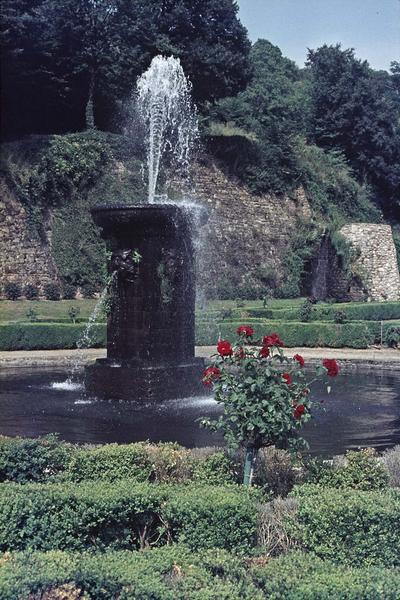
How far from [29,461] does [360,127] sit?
127 ft

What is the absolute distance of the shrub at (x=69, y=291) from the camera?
85.0 ft

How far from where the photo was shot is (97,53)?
27.7 meters

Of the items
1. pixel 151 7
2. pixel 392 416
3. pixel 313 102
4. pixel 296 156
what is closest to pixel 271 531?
pixel 392 416

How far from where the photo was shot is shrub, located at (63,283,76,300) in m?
25.9

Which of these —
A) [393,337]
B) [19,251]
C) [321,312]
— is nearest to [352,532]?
[393,337]

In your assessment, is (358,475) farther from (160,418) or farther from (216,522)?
(160,418)

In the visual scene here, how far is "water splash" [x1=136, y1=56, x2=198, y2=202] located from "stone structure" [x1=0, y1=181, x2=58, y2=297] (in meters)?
4.52

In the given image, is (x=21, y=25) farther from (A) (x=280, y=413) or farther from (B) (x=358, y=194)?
(A) (x=280, y=413)

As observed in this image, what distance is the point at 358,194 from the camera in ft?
126

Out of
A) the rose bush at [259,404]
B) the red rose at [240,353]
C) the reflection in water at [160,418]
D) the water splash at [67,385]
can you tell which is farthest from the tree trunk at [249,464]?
the water splash at [67,385]

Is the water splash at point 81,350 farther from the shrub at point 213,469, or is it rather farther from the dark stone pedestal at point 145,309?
the shrub at point 213,469

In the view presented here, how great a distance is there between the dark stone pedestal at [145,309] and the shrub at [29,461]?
15.6 ft

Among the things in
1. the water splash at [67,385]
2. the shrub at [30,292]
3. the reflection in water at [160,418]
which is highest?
the shrub at [30,292]

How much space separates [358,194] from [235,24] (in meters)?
10.0
